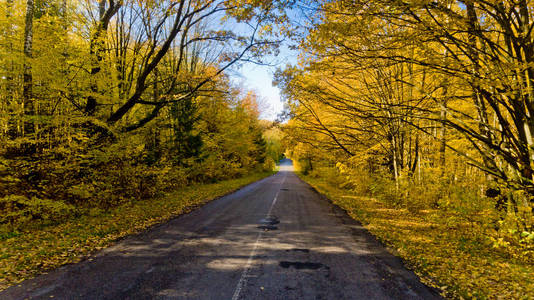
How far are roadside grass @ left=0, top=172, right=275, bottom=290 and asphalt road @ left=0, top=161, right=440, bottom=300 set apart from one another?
507mm

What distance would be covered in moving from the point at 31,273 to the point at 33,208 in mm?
4139

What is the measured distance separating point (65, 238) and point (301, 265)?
650cm

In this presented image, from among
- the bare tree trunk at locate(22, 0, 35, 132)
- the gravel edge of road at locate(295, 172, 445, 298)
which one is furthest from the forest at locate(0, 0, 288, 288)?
the gravel edge of road at locate(295, 172, 445, 298)

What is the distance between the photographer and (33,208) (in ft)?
26.5

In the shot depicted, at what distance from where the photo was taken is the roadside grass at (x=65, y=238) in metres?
5.28

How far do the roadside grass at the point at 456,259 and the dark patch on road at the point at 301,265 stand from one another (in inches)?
79.3

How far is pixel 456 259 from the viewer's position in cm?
589

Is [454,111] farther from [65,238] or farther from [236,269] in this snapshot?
[65,238]

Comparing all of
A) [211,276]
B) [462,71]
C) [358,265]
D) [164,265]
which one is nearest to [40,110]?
[164,265]

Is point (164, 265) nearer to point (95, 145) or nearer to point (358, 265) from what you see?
point (358, 265)

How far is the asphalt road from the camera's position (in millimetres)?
4328

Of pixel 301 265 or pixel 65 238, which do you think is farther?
pixel 65 238

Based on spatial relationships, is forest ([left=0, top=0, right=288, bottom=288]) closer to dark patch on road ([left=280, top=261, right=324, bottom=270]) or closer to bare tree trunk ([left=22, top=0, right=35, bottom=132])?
bare tree trunk ([left=22, top=0, right=35, bottom=132])

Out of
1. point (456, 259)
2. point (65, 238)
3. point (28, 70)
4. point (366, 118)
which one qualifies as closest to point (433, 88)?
point (366, 118)
